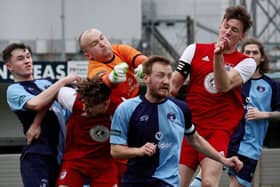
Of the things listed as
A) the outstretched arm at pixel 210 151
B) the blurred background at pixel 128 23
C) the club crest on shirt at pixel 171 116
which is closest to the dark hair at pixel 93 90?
the club crest on shirt at pixel 171 116

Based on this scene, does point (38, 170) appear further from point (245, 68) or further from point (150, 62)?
point (245, 68)

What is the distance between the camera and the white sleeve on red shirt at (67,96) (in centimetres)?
660

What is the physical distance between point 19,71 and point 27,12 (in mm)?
12864

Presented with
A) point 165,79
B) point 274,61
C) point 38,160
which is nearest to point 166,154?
point 165,79

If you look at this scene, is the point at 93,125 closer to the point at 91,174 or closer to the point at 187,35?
the point at 91,174

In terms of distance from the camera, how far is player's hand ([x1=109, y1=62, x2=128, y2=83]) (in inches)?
248

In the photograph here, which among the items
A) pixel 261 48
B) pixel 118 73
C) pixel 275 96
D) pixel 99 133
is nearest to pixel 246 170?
pixel 275 96

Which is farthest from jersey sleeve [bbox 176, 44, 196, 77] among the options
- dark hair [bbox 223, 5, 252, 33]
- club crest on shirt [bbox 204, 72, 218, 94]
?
dark hair [bbox 223, 5, 252, 33]

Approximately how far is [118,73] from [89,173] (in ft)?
3.38

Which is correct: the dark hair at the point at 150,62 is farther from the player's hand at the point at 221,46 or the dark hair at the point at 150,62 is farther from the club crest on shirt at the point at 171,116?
the player's hand at the point at 221,46

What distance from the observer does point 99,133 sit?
679 centimetres

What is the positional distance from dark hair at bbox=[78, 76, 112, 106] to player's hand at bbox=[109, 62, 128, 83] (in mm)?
160

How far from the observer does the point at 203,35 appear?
1884cm

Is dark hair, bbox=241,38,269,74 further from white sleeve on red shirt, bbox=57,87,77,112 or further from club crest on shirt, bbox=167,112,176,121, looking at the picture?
white sleeve on red shirt, bbox=57,87,77,112
